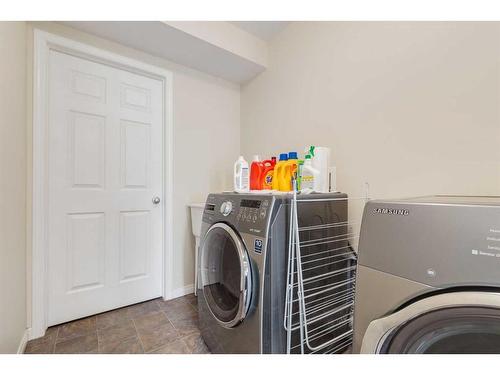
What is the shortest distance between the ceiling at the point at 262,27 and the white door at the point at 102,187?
89 cm

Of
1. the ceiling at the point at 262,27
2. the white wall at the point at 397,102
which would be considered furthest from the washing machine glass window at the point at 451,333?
the ceiling at the point at 262,27

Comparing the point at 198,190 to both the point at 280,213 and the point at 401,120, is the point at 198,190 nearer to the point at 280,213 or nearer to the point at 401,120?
the point at 280,213

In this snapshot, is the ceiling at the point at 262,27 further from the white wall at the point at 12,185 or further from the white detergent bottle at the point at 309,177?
the white wall at the point at 12,185

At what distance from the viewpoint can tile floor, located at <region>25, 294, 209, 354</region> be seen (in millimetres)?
1520

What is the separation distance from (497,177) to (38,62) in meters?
2.69

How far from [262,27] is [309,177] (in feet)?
4.91

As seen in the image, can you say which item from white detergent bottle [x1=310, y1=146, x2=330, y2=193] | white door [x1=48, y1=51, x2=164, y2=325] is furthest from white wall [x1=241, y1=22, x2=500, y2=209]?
white door [x1=48, y1=51, x2=164, y2=325]

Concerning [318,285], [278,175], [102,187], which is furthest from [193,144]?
[318,285]

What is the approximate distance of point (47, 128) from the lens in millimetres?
1718

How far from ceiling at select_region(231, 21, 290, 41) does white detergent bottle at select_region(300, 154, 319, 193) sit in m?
1.37

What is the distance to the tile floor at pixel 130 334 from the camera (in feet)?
4.99

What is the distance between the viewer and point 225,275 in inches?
54.2

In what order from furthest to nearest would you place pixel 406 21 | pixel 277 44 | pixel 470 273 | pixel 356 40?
pixel 277 44 → pixel 356 40 → pixel 406 21 → pixel 470 273
